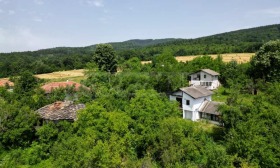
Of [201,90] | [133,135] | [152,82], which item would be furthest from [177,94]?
[133,135]

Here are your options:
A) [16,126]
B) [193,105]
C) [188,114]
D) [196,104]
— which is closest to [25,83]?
[16,126]

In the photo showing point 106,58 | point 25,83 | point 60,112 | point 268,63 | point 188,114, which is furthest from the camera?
point 106,58

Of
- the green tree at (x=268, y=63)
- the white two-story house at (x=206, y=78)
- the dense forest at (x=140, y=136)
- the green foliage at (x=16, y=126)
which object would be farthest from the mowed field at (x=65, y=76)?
the green tree at (x=268, y=63)

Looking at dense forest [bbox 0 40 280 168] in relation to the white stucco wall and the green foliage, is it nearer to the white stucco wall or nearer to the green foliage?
the green foliage

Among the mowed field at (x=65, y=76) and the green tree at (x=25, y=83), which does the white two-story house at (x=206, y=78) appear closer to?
the green tree at (x=25, y=83)

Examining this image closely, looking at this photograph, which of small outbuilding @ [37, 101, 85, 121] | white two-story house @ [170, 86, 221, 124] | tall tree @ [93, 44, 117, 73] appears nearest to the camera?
small outbuilding @ [37, 101, 85, 121]

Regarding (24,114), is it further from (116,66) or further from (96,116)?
(116,66)

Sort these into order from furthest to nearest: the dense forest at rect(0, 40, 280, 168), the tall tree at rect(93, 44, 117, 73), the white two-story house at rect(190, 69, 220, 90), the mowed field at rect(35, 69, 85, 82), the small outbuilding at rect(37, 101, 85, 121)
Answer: the mowed field at rect(35, 69, 85, 82)
the tall tree at rect(93, 44, 117, 73)
the white two-story house at rect(190, 69, 220, 90)
the small outbuilding at rect(37, 101, 85, 121)
the dense forest at rect(0, 40, 280, 168)

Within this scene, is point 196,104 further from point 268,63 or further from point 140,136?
point 268,63

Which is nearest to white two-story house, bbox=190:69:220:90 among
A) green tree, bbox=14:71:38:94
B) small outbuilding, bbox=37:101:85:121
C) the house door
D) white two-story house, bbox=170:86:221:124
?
white two-story house, bbox=170:86:221:124
